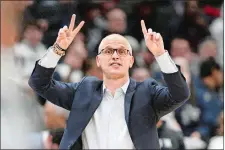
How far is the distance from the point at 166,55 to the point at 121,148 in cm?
50

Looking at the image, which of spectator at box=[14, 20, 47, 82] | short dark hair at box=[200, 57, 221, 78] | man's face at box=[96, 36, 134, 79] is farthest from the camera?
short dark hair at box=[200, 57, 221, 78]

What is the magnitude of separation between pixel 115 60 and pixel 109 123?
0.32 meters

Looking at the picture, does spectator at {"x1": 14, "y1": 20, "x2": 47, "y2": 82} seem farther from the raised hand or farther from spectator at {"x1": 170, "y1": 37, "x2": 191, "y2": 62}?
the raised hand

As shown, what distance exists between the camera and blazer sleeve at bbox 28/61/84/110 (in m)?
3.23

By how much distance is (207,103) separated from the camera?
19.5ft

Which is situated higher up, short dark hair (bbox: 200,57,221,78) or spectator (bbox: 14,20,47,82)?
spectator (bbox: 14,20,47,82)

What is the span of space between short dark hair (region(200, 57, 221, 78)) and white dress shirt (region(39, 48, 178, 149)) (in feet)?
10.6

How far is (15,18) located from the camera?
18.9ft

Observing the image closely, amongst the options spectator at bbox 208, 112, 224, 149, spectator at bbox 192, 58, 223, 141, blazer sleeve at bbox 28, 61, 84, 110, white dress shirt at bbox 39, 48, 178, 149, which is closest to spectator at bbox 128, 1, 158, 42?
spectator at bbox 192, 58, 223, 141

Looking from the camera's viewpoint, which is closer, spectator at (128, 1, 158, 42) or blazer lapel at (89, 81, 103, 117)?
blazer lapel at (89, 81, 103, 117)

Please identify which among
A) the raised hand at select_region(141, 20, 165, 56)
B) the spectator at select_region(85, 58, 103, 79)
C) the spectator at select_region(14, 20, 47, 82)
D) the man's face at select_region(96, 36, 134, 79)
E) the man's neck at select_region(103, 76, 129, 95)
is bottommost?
the spectator at select_region(85, 58, 103, 79)

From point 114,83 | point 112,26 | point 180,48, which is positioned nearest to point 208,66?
point 180,48

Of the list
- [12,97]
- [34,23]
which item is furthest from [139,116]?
[34,23]

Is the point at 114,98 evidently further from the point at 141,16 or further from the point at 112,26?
the point at 141,16
